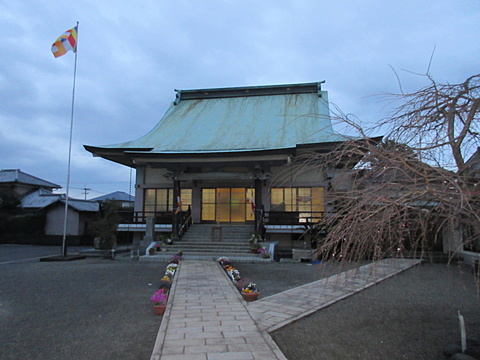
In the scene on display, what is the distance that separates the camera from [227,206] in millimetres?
18281

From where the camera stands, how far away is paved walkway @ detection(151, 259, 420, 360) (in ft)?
12.6

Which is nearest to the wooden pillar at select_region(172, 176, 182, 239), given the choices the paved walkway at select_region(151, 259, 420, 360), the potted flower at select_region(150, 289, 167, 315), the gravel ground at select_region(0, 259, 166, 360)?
the gravel ground at select_region(0, 259, 166, 360)

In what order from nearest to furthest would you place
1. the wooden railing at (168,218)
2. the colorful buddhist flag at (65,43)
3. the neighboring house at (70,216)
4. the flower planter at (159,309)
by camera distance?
the flower planter at (159,309) < the colorful buddhist flag at (65,43) < the wooden railing at (168,218) < the neighboring house at (70,216)

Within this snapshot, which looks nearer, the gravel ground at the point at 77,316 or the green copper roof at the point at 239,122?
the gravel ground at the point at 77,316

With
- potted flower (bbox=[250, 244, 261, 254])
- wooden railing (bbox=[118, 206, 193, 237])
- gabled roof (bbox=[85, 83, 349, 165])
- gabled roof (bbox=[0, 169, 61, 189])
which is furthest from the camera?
gabled roof (bbox=[0, 169, 61, 189])

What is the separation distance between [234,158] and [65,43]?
9.39m

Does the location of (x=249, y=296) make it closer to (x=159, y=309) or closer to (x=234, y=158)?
(x=159, y=309)

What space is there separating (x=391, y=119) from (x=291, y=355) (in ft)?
9.79

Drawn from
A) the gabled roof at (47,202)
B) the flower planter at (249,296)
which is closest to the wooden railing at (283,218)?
the flower planter at (249,296)

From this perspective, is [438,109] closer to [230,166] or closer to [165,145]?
[230,166]

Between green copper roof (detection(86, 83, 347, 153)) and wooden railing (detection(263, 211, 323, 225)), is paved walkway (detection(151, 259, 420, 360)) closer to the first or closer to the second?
wooden railing (detection(263, 211, 323, 225))

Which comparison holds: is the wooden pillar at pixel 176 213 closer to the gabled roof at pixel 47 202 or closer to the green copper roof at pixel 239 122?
the green copper roof at pixel 239 122

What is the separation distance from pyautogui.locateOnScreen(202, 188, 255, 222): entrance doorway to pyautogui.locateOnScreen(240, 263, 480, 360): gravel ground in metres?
9.87

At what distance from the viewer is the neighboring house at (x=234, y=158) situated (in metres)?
15.3
